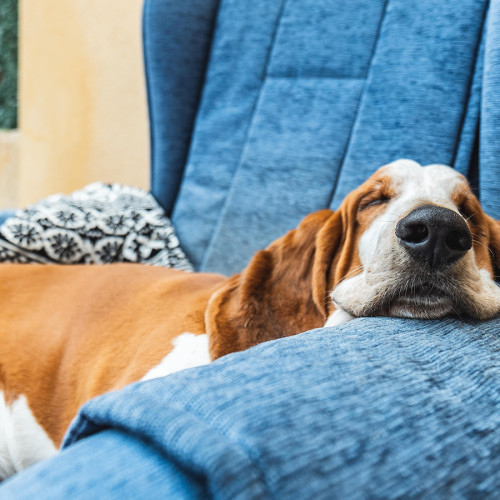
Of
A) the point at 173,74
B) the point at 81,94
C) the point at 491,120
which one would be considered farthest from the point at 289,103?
the point at 81,94

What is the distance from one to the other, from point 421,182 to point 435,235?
1.33 ft

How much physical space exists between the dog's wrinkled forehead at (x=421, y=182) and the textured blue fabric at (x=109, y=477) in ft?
2.94

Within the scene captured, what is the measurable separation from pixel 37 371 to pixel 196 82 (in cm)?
135

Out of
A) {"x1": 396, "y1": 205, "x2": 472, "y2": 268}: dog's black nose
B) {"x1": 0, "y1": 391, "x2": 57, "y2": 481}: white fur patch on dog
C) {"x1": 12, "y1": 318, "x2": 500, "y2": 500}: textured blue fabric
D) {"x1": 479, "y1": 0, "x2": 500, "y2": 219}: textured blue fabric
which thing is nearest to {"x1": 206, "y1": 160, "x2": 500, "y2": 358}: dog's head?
{"x1": 396, "y1": 205, "x2": 472, "y2": 268}: dog's black nose

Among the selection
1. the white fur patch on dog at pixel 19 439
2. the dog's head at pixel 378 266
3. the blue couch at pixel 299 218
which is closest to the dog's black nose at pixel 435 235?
the dog's head at pixel 378 266

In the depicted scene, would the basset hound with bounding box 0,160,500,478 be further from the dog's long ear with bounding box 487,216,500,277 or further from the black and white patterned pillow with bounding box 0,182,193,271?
the black and white patterned pillow with bounding box 0,182,193,271

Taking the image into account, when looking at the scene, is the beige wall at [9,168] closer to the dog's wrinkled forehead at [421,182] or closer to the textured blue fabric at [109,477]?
the dog's wrinkled forehead at [421,182]

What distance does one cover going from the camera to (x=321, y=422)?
53cm

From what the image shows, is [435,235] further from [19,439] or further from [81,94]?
[81,94]

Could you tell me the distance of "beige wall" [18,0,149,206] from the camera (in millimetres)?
3623

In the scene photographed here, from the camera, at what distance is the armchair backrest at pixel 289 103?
5.54ft

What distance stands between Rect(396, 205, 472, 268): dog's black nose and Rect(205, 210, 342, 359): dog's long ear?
28 cm

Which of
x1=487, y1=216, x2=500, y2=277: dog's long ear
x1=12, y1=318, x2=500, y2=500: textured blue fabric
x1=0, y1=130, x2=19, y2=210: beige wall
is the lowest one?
x1=0, y1=130, x2=19, y2=210: beige wall

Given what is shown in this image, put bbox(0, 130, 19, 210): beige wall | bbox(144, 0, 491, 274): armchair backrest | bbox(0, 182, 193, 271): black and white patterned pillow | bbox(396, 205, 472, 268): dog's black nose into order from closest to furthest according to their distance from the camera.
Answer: bbox(396, 205, 472, 268): dog's black nose, bbox(144, 0, 491, 274): armchair backrest, bbox(0, 182, 193, 271): black and white patterned pillow, bbox(0, 130, 19, 210): beige wall
